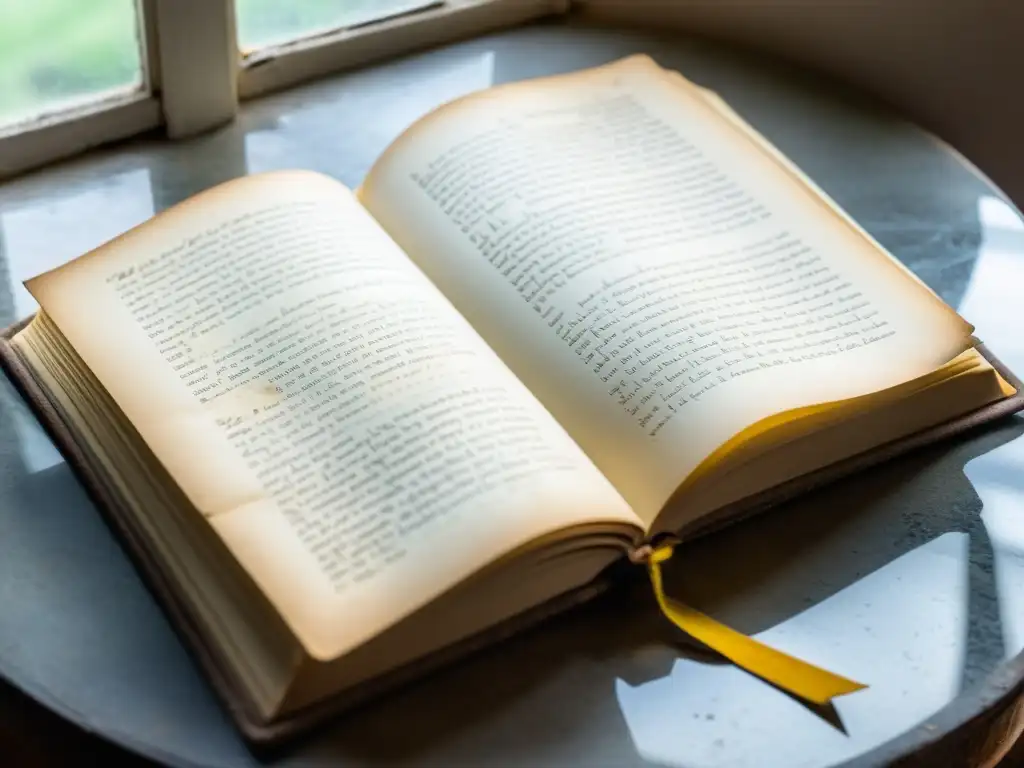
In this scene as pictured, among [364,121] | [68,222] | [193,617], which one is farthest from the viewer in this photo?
[364,121]

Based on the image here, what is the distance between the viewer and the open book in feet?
1.92

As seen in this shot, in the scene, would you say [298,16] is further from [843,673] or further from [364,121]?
[843,673]

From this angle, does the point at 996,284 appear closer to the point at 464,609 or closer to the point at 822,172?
the point at 822,172

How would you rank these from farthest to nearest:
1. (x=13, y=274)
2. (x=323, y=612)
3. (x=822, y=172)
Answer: (x=822, y=172), (x=13, y=274), (x=323, y=612)

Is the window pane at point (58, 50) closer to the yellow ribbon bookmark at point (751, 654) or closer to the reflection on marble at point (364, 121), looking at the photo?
the reflection on marble at point (364, 121)

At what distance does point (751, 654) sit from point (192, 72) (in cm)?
58

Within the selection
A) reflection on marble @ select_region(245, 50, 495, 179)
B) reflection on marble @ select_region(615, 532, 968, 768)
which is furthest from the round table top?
reflection on marble @ select_region(245, 50, 495, 179)

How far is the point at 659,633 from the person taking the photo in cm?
64

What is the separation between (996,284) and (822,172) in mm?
163

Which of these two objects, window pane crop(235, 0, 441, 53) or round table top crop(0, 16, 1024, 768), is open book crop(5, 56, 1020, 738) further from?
window pane crop(235, 0, 441, 53)

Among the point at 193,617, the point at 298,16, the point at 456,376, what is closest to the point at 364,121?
the point at 298,16

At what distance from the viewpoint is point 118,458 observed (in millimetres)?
661

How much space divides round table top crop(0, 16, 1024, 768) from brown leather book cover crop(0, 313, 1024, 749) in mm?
11

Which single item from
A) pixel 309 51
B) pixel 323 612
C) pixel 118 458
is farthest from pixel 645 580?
pixel 309 51
